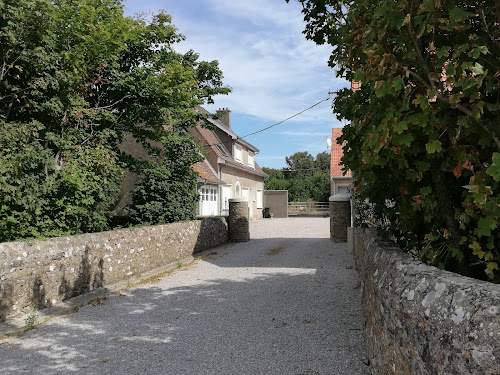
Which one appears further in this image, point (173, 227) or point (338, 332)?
point (173, 227)

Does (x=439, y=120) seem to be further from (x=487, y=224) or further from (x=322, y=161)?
(x=322, y=161)

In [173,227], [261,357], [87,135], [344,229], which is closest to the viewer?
[261,357]

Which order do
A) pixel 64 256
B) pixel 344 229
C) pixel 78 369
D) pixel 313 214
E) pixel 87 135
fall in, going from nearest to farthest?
pixel 78 369, pixel 64 256, pixel 87 135, pixel 344 229, pixel 313 214

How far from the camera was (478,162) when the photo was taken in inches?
105

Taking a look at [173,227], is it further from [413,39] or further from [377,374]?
[413,39]

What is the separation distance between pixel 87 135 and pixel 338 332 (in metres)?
7.40

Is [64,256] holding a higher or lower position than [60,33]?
A: lower

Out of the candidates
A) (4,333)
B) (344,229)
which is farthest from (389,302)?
(344,229)

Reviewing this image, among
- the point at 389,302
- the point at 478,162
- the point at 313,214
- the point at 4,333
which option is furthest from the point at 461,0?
the point at 313,214

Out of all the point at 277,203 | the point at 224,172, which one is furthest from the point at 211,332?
the point at 277,203

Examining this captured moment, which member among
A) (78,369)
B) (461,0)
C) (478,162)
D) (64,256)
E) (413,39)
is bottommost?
(78,369)

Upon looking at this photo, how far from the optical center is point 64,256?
6.60m

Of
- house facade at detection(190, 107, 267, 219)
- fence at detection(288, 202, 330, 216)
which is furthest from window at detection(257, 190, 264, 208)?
fence at detection(288, 202, 330, 216)

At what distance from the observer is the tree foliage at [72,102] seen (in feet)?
22.5
